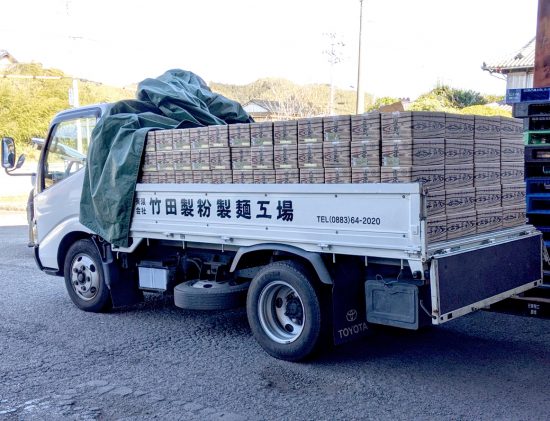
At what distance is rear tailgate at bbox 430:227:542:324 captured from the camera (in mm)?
4699

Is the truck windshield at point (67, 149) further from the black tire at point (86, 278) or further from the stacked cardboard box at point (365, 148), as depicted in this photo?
the stacked cardboard box at point (365, 148)

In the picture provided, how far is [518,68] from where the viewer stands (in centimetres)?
3478

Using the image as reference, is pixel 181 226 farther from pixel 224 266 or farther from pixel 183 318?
pixel 183 318

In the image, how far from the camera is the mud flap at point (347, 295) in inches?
209

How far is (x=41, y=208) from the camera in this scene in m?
Result: 8.12

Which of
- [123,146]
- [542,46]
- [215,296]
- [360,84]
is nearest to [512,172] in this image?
[542,46]

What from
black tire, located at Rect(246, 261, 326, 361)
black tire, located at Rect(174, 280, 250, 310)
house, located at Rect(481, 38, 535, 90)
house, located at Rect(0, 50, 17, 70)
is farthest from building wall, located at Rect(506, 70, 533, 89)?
house, located at Rect(0, 50, 17, 70)

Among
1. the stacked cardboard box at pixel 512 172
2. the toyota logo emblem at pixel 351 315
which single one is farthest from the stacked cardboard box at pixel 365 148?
the stacked cardboard box at pixel 512 172

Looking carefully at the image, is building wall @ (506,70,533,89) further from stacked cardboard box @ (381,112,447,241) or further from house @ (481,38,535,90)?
stacked cardboard box @ (381,112,447,241)

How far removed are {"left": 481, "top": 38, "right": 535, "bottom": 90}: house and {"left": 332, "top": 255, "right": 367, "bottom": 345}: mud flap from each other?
32020mm

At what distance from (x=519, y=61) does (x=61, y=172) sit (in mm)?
33119

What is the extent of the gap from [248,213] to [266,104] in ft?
99.8

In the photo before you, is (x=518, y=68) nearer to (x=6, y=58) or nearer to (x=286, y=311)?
(x=286, y=311)

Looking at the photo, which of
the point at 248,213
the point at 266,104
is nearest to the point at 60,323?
the point at 248,213
